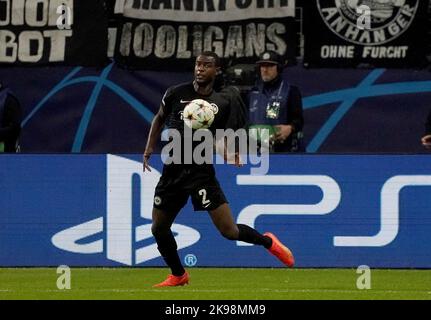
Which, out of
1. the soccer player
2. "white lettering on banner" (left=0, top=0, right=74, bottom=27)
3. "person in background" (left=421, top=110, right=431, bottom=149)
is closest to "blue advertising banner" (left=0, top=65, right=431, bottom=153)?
"white lettering on banner" (left=0, top=0, right=74, bottom=27)

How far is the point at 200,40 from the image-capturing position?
19359mm

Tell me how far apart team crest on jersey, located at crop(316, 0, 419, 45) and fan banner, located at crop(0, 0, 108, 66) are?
2.82m

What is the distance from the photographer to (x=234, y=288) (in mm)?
14875

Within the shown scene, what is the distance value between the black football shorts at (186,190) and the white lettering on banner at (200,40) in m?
4.72

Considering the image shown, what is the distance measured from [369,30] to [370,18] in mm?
148

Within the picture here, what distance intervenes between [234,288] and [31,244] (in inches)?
131

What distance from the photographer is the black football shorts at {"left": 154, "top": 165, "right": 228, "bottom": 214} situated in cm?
1473

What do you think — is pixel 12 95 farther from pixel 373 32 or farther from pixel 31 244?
pixel 373 32

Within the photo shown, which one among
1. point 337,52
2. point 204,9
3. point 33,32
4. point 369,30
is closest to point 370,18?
point 369,30

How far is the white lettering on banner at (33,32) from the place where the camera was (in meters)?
19.4

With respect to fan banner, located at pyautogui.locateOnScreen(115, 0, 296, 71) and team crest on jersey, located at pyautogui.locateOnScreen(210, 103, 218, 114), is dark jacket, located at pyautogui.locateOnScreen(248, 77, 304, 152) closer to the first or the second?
fan banner, located at pyautogui.locateOnScreen(115, 0, 296, 71)

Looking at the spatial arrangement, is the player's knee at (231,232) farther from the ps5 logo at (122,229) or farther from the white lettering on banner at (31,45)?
the white lettering on banner at (31,45)

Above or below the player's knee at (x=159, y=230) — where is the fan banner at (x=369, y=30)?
above

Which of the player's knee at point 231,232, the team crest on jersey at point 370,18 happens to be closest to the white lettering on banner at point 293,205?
the player's knee at point 231,232
